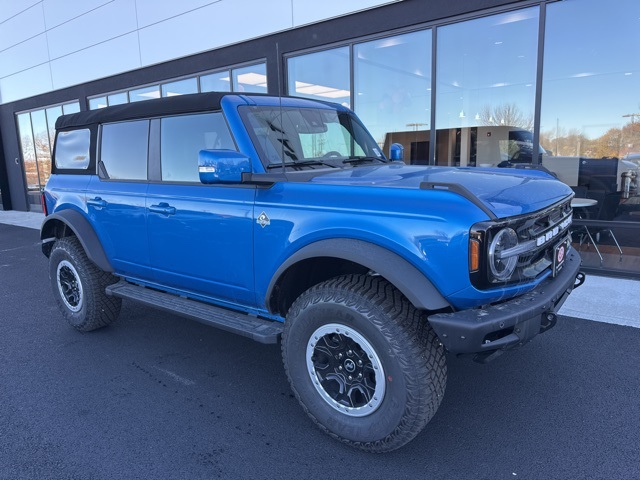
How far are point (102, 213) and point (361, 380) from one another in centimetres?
277

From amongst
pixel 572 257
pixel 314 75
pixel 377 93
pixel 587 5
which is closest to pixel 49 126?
pixel 314 75

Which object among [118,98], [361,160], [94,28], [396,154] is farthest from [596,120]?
[94,28]

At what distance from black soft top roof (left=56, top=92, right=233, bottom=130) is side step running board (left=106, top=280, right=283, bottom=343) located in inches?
56.3

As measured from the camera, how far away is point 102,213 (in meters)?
4.02

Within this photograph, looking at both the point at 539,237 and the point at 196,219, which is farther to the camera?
the point at 196,219

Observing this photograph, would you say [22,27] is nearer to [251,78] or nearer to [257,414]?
[251,78]

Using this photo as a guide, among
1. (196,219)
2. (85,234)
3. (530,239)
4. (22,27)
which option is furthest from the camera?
(22,27)

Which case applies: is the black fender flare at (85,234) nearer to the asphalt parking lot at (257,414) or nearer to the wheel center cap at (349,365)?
the asphalt parking lot at (257,414)

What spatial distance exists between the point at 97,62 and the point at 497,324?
13.1 m

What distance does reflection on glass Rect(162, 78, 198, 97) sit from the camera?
410 inches

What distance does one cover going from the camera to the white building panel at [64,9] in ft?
39.3

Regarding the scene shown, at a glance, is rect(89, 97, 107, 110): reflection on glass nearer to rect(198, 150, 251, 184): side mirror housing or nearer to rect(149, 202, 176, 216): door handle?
rect(149, 202, 176, 216): door handle

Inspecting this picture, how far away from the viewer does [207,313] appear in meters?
3.24

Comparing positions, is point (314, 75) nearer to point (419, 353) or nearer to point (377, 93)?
point (377, 93)
